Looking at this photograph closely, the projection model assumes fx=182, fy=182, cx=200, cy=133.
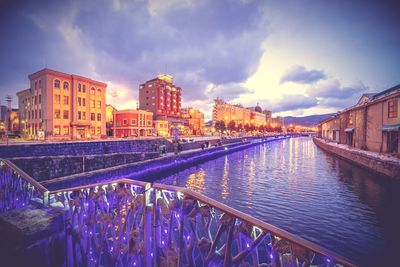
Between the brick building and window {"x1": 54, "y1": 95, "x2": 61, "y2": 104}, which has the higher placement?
window {"x1": 54, "y1": 95, "x2": 61, "y2": 104}

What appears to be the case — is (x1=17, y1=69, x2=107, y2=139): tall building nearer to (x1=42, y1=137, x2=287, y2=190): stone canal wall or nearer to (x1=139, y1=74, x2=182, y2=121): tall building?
(x1=42, y1=137, x2=287, y2=190): stone canal wall

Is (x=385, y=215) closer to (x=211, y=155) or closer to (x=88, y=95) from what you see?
(x=211, y=155)

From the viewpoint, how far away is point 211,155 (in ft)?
115

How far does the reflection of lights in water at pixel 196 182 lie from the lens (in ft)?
55.7

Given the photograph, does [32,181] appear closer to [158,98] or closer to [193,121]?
[158,98]

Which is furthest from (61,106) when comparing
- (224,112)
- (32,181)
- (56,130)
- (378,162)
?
(224,112)

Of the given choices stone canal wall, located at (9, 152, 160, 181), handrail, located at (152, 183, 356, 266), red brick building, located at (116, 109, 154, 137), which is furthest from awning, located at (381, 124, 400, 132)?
red brick building, located at (116, 109, 154, 137)

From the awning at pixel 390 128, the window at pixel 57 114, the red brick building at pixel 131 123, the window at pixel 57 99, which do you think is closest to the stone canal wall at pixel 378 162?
the awning at pixel 390 128

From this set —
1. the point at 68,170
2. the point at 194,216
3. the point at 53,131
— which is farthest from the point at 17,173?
the point at 53,131

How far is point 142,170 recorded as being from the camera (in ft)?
64.0

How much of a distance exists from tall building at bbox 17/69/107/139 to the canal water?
33.4 m

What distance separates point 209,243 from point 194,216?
1.71 feet

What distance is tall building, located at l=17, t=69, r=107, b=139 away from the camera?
3884cm

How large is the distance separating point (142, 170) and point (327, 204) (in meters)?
16.6
